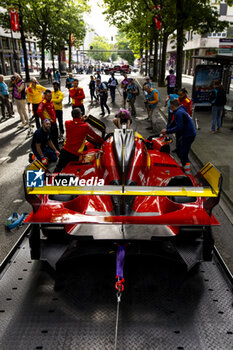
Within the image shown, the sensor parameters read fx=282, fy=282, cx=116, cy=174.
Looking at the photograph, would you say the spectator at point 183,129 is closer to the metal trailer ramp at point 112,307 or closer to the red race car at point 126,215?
the red race car at point 126,215

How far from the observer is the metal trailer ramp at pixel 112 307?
2.78 meters

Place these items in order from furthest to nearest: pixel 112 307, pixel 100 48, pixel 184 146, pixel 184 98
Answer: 1. pixel 100 48
2. pixel 184 98
3. pixel 184 146
4. pixel 112 307

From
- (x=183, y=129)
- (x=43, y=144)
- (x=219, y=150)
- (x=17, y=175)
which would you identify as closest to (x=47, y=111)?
(x=43, y=144)

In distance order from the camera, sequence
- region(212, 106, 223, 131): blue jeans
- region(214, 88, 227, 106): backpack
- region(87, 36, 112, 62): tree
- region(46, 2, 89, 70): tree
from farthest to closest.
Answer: region(87, 36, 112, 62): tree < region(46, 2, 89, 70): tree < region(212, 106, 223, 131): blue jeans < region(214, 88, 227, 106): backpack

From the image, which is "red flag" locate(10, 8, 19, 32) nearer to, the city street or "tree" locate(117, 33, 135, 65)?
the city street

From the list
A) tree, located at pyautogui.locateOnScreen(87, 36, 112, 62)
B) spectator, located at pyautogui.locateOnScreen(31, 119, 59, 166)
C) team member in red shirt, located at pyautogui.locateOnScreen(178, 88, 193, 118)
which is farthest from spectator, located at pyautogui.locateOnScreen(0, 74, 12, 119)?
tree, located at pyautogui.locateOnScreen(87, 36, 112, 62)

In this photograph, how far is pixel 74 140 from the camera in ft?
19.0

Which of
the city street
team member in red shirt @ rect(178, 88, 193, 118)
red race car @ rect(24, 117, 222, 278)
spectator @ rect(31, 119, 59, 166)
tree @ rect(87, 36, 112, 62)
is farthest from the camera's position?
tree @ rect(87, 36, 112, 62)

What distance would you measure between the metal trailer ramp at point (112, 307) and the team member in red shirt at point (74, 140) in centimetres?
238

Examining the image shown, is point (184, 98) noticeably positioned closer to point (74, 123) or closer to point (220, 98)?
point (220, 98)

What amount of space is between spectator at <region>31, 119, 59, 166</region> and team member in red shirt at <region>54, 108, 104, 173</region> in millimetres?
854

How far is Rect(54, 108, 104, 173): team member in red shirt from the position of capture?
571 centimetres

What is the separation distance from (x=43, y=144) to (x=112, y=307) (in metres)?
4.80

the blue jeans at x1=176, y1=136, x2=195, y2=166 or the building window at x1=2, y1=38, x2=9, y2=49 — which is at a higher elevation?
the building window at x1=2, y1=38, x2=9, y2=49
